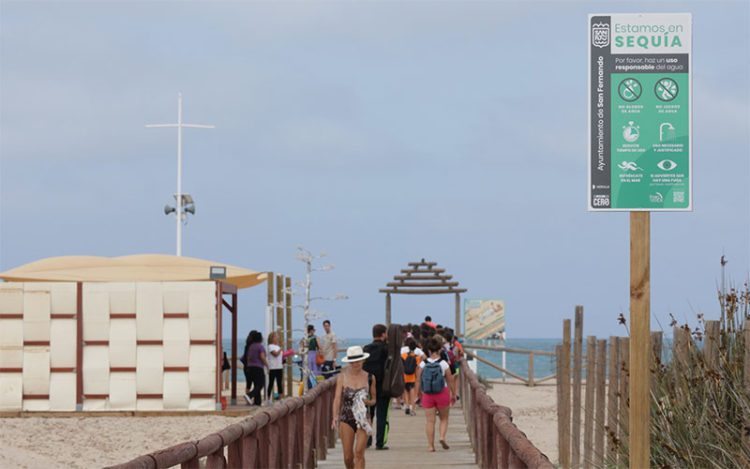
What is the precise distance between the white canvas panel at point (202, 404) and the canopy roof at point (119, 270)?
2468 millimetres

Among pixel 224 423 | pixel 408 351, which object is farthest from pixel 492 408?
pixel 224 423

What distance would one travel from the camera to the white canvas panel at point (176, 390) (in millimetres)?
23312

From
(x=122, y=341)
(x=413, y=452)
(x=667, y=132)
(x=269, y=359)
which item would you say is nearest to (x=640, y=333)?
(x=667, y=132)

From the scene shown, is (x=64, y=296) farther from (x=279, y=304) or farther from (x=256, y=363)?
(x=279, y=304)

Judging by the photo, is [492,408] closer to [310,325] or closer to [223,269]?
[223,269]

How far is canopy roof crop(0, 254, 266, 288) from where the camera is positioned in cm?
2466

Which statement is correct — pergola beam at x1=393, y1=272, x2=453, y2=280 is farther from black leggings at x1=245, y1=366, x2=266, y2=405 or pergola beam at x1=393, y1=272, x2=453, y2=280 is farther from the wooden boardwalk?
the wooden boardwalk

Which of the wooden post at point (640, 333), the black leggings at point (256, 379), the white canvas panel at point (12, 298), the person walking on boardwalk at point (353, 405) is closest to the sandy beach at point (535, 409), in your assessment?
the black leggings at point (256, 379)

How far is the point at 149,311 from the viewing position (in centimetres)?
2306

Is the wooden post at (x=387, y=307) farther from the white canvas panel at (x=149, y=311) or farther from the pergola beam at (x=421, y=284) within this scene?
the white canvas panel at (x=149, y=311)

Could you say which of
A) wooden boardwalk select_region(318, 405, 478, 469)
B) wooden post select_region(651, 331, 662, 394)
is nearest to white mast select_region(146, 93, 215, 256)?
wooden boardwalk select_region(318, 405, 478, 469)

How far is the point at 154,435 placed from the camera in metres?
20.5

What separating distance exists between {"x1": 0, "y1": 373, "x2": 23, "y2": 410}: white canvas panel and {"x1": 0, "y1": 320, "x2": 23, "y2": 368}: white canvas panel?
9.1 inches

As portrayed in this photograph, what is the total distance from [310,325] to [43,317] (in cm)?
724
